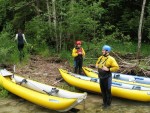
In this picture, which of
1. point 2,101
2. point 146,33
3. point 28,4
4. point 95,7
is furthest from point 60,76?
point 146,33

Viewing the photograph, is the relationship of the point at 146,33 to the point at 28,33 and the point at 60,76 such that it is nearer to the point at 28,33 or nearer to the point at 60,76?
the point at 28,33

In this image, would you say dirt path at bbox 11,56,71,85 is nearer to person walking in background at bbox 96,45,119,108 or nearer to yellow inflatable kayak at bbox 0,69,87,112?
yellow inflatable kayak at bbox 0,69,87,112

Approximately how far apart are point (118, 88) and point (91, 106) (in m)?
1.09

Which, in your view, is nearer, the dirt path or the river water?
the river water

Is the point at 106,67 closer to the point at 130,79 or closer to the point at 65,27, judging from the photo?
the point at 130,79

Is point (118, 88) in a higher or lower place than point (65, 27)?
lower

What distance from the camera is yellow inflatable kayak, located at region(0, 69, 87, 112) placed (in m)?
9.73

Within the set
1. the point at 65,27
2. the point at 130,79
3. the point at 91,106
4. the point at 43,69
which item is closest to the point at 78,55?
the point at 130,79

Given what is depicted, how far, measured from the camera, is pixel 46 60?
1669cm

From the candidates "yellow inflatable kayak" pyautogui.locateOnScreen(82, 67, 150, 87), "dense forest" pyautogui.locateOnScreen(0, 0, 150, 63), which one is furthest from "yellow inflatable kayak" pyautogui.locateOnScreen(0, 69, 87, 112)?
"dense forest" pyautogui.locateOnScreen(0, 0, 150, 63)

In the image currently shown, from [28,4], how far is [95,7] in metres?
4.54

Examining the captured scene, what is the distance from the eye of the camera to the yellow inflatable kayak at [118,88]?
10.8m

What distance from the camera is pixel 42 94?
412 inches

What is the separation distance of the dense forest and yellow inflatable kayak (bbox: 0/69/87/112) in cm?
391
